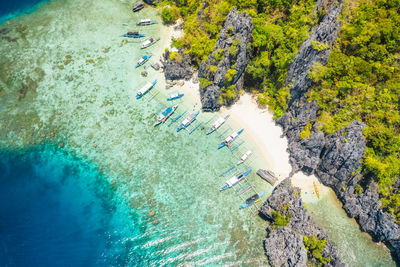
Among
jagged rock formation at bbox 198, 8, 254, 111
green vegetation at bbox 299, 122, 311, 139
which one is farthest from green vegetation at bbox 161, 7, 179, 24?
green vegetation at bbox 299, 122, 311, 139

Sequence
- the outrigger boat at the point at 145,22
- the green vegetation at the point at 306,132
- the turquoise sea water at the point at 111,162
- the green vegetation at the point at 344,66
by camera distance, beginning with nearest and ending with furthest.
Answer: the green vegetation at the point at 344,66, the turquoise sea water at the point at 111,162, the green vegetation at the point at 306,132, the outrigger boat at the point at 145,22

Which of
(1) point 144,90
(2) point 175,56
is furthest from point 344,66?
(1) point 144,90

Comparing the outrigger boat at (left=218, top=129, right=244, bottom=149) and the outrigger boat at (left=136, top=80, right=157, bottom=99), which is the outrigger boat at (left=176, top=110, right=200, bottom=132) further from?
the outrigger boat at (left=136, top=80, right=157, bottom=99)

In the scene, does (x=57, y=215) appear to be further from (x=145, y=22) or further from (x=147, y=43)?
(x=145, y=22)

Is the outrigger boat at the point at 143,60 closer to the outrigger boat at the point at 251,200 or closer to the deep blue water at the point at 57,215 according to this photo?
the deep blue water at the point at 57,215

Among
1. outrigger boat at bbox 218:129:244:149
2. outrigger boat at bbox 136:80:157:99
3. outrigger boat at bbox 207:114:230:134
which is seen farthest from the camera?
outrigger boat at bbox 136:80:157:99

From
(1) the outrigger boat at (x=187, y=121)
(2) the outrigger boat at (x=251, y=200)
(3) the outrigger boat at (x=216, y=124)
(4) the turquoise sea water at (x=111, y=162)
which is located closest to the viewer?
(4) the turquoise sea water at (x=111, y=162)

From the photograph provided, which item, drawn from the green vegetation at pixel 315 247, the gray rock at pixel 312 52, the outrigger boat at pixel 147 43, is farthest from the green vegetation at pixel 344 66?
the green vegetation at pixel 315 247
